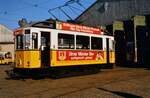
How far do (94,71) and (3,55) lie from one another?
1050 inches

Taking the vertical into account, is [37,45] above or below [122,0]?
below

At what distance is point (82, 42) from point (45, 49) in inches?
131

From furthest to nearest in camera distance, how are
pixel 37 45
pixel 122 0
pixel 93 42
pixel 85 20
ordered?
1. pixel 85 20
2. pixel 122 0
3. pixel 93 42
4. pixel 37 45

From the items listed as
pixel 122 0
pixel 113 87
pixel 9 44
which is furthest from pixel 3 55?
pixel 113 87

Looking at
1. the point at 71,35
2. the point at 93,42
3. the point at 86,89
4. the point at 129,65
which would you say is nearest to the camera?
the point at 86,89

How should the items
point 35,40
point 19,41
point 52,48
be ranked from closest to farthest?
1. point 35,40
2. point 52,48
3. point 19,41

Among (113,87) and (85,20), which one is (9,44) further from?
(113,87)

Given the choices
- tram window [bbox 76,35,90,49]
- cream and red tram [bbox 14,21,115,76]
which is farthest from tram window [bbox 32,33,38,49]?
tram window [bbox 76,35,90,49]

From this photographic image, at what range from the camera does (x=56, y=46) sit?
1902 cm

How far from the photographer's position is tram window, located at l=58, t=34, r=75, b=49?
19.4 m

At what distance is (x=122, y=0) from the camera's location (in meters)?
41.6

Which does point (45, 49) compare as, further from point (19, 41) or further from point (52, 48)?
point (19, 41)

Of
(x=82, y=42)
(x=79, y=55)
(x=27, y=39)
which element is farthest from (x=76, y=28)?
(x=27, y=39)

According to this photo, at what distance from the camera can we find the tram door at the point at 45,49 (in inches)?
727
